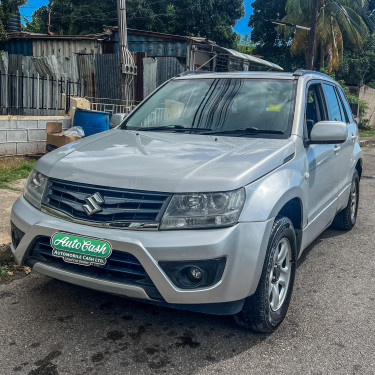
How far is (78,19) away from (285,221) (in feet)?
86.7

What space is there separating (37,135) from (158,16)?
20.6 m

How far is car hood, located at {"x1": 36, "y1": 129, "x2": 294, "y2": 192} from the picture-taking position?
2.59 metres

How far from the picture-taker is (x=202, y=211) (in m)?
2.55

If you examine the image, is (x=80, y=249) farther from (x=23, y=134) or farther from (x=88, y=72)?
(x=88, y=72)

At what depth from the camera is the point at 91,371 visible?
2504 millimetres

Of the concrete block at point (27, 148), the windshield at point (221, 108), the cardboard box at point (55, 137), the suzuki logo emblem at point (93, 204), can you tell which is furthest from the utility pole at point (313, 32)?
the suzuki logo emblem at point (93, 204)

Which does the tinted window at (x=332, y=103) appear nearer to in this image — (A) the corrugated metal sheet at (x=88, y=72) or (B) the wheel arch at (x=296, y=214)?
(B) the wheel arch at (x=296, y=214)

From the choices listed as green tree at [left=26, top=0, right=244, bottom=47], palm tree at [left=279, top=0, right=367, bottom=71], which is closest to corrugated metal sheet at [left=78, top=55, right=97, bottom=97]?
green tree at [left=26, top=0, right=244, bottom=47]

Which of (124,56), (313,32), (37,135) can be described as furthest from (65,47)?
(37,135)

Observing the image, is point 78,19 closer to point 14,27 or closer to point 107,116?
point 14,27

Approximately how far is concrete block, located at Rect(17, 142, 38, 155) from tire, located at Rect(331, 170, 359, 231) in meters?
5.11

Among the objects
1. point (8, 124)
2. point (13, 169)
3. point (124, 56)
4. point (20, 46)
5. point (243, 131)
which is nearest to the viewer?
point (243, 131)

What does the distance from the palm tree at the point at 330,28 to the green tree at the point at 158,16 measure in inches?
165

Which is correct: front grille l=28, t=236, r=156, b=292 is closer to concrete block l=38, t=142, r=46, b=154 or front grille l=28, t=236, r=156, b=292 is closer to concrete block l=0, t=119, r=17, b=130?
concrete block l=0, t=119, r=17, b=130
